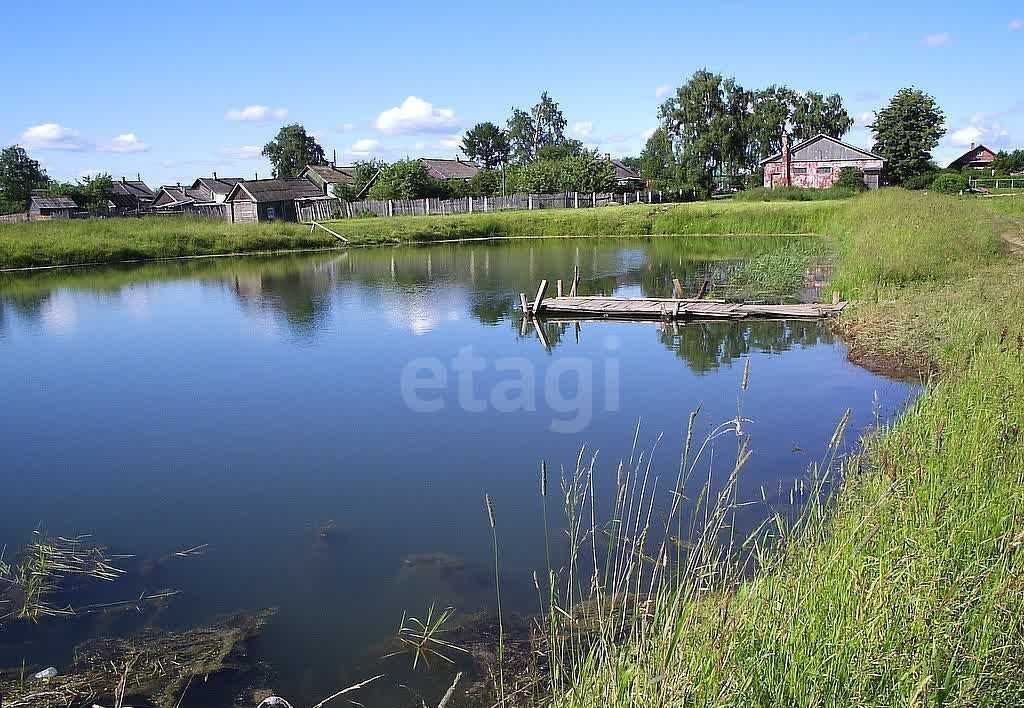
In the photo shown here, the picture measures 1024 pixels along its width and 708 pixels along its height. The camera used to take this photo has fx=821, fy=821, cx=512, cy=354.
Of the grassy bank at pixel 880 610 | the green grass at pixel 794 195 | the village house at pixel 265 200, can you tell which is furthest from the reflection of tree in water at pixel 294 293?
the green grass at pixel 794 195

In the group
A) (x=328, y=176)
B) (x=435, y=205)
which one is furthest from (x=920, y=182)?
(x=328, y=176)

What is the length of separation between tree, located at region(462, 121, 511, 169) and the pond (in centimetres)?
9101

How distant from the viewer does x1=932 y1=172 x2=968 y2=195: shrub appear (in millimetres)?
47281

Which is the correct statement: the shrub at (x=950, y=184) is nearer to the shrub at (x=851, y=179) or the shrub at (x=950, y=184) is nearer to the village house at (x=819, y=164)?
the shrub at (x=851, y=179)

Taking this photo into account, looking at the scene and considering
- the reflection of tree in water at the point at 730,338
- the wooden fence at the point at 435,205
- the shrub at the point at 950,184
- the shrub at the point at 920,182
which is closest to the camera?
the reflection of tree in water at the point at 730,338

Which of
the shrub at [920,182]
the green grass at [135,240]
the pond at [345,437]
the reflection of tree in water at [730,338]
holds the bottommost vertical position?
the pond at [345,437]

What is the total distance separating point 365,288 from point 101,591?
20923mm

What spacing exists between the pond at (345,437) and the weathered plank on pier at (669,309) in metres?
0.57

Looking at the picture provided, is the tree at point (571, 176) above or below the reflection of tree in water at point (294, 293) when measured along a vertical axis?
above

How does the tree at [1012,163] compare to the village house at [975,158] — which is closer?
the tree at [1012,163]

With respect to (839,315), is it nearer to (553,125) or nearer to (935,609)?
(935,609)

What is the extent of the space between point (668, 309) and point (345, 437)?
10182mm

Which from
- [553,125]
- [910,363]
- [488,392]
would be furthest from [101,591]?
[553,125]

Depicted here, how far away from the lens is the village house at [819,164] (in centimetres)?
5959
